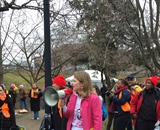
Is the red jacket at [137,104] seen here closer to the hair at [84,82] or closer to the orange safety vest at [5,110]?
the hair at [84,82]

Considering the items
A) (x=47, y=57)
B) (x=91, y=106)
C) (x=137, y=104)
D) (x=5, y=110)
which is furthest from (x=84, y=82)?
(x=5, y=110)

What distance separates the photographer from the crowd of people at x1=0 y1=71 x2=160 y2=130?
3990 millimetres

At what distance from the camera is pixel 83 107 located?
4016 mm

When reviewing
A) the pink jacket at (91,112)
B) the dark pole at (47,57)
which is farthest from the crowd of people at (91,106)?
the dark pole at (47,57)

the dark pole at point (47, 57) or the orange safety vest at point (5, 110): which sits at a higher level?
the dark pole at point (47, 57)

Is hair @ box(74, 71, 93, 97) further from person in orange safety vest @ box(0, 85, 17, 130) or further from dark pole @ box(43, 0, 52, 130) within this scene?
person in orange safety vest @ box(0, 85, 17, 130)

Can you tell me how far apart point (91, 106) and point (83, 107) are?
10cm

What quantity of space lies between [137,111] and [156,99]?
50 centimetres

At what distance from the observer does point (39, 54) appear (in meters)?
23.0

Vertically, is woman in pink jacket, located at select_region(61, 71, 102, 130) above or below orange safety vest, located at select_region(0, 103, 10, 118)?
above

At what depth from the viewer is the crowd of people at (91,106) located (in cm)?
399

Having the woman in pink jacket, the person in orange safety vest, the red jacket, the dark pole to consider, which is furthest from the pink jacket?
the person in orange safety vest

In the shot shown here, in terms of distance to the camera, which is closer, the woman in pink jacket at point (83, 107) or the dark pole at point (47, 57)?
the woman in pink jacket at point (83, 107)

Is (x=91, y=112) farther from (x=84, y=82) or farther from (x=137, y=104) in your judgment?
(x=137, y=104)
